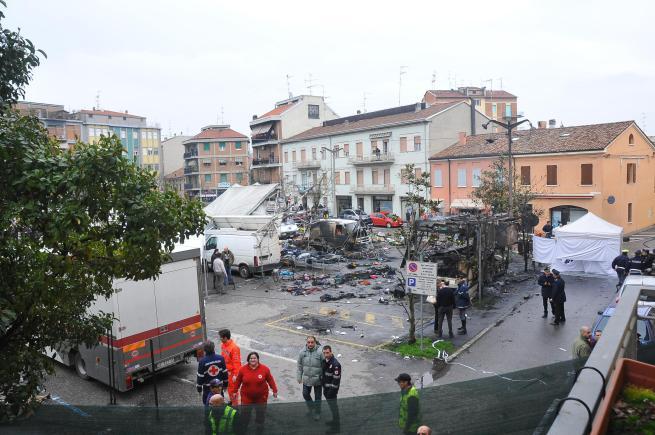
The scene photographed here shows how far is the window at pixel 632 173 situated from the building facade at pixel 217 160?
58.6 meters

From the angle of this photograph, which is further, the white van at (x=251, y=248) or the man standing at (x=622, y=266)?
the white van at (x=251, y=248)

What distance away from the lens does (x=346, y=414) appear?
5090 millimetres

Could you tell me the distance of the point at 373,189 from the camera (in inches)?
2084

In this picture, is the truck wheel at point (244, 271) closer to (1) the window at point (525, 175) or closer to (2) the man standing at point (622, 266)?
(2) the man standing at point (622, 266)

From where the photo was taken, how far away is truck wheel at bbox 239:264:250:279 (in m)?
23.4

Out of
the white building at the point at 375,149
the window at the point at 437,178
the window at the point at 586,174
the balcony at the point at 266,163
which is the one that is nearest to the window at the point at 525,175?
the window at the point at 586,174

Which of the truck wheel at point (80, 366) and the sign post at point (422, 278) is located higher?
the sign post at point (422, 278)

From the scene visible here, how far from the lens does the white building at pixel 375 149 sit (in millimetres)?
47750

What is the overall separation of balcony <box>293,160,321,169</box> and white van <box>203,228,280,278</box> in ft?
122

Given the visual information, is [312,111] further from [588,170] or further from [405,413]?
[405,413]

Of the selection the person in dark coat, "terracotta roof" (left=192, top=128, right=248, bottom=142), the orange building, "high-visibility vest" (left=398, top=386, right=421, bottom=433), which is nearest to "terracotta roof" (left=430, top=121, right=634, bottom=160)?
the orange building

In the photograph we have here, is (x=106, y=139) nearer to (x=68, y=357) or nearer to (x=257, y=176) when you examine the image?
(x=68, y=357)

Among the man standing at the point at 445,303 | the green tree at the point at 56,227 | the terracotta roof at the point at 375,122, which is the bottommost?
the man standing at the point at 445,303

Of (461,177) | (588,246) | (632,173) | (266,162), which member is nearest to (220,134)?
(266,162)
